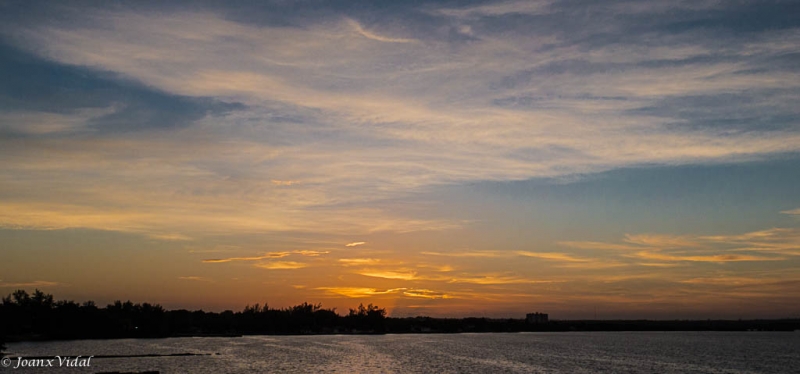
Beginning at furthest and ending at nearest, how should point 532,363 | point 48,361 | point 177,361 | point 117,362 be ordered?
point 532,363 → point 177,361 → point 117,362 → point 48,361

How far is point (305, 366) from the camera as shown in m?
136

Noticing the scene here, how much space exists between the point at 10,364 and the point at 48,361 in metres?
6.98

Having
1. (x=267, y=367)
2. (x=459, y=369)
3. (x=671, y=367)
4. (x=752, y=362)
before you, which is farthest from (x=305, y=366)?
(x=752, y=362)

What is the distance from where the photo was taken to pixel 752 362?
16038 cm

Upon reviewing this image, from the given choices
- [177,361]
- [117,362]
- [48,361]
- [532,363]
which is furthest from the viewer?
[532,363]

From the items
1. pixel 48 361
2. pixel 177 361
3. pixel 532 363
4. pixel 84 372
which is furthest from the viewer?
pixel 532 363

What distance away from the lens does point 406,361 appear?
500 ft

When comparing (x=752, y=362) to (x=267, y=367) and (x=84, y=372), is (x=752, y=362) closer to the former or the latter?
(x=267, y=367)

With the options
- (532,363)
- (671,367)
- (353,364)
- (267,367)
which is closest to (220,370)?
(267,367)

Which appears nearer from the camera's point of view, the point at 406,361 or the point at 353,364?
the point at 353,364

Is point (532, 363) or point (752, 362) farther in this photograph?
point (752, 362)

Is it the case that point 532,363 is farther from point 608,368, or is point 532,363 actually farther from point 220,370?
point 220,370

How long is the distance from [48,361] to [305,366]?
156 ft

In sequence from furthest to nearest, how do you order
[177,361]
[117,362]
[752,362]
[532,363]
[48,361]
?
[752,362]
[532,363]
[177,361]
[117,362]
[48,361]
